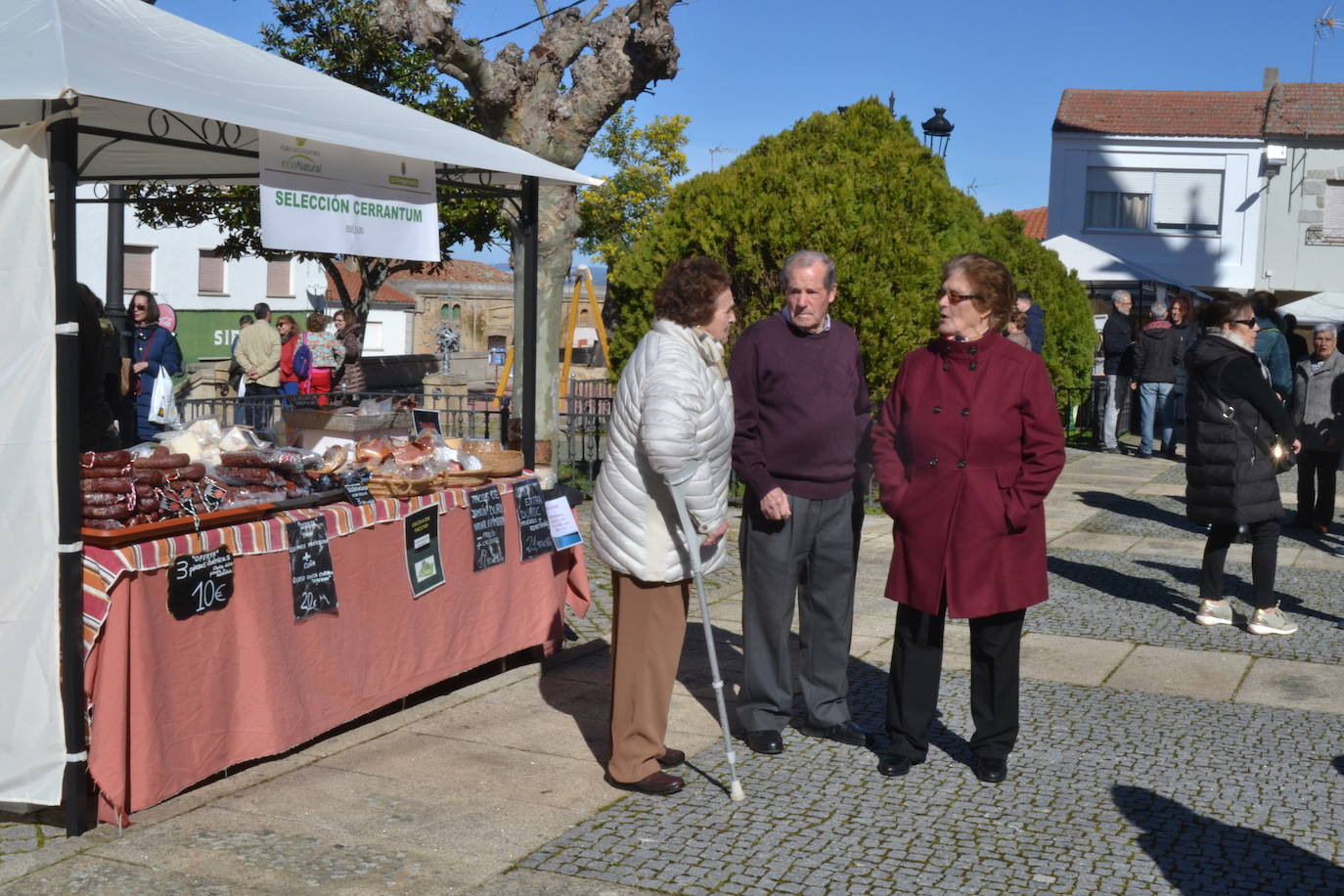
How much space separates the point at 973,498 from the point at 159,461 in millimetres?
3008

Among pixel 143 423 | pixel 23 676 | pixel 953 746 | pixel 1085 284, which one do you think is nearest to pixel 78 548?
pixel 23 676

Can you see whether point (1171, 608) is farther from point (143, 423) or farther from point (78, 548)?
point (143, 423)

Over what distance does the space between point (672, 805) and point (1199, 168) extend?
35.3 metres

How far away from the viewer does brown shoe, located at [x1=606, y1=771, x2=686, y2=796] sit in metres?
5.09

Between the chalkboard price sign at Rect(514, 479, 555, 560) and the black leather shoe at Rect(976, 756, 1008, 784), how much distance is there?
2.51 metres

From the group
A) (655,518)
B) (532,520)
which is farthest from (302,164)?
(532,520)

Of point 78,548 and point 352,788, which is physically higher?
point 78,548

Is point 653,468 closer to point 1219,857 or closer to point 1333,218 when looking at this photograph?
point 1219,857

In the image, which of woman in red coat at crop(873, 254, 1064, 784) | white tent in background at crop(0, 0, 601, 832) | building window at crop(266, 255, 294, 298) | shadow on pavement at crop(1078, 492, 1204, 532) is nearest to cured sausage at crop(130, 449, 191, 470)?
white tent in background at crop(0, 0, 601, 832)

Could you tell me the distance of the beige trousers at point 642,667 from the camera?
5078mm


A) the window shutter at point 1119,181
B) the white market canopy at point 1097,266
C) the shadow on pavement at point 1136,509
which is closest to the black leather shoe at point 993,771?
the shadow on pavement at point 1136,509

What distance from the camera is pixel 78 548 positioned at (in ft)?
14.8

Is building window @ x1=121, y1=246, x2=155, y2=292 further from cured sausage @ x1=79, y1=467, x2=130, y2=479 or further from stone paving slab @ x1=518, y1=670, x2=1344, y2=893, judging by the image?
stone paving slab @ x1=518, y1=670, x2=1344, y2=893

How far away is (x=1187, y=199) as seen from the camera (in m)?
36.7
